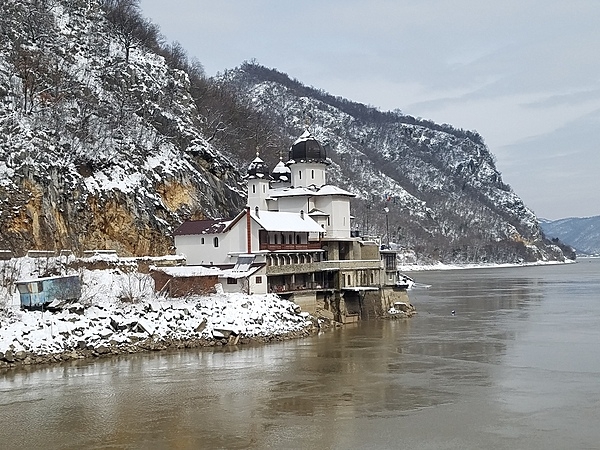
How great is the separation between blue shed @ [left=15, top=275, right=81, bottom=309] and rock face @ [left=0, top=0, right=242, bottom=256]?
8.69 meters

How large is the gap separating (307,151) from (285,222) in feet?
32.6

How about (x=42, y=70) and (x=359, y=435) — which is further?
(x=42, y=70)

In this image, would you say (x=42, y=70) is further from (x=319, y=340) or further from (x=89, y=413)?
(x=89, y=413)

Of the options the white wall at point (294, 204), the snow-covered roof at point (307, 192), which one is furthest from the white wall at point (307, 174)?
the white wall at point (294, 204)

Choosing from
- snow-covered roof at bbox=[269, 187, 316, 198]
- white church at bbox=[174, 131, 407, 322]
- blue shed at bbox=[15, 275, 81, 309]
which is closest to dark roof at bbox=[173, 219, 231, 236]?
white church at bbox=[174, 131, 407, 322]

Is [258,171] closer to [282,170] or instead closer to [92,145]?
[282,170]

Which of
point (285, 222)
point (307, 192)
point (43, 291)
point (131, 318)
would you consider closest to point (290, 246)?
point (285, 222)

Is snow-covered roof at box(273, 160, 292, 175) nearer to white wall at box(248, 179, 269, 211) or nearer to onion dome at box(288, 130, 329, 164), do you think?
onion dome at box(288, 130, 329, 164)

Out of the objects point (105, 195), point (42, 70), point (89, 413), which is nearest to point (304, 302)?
point (105, 195)

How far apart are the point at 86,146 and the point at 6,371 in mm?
26613

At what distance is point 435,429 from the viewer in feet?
71.3

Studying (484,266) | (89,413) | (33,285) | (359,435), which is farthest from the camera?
(484,266)

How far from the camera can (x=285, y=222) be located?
48469 mm

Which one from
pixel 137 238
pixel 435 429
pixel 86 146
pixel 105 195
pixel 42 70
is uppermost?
pixel 42 70
